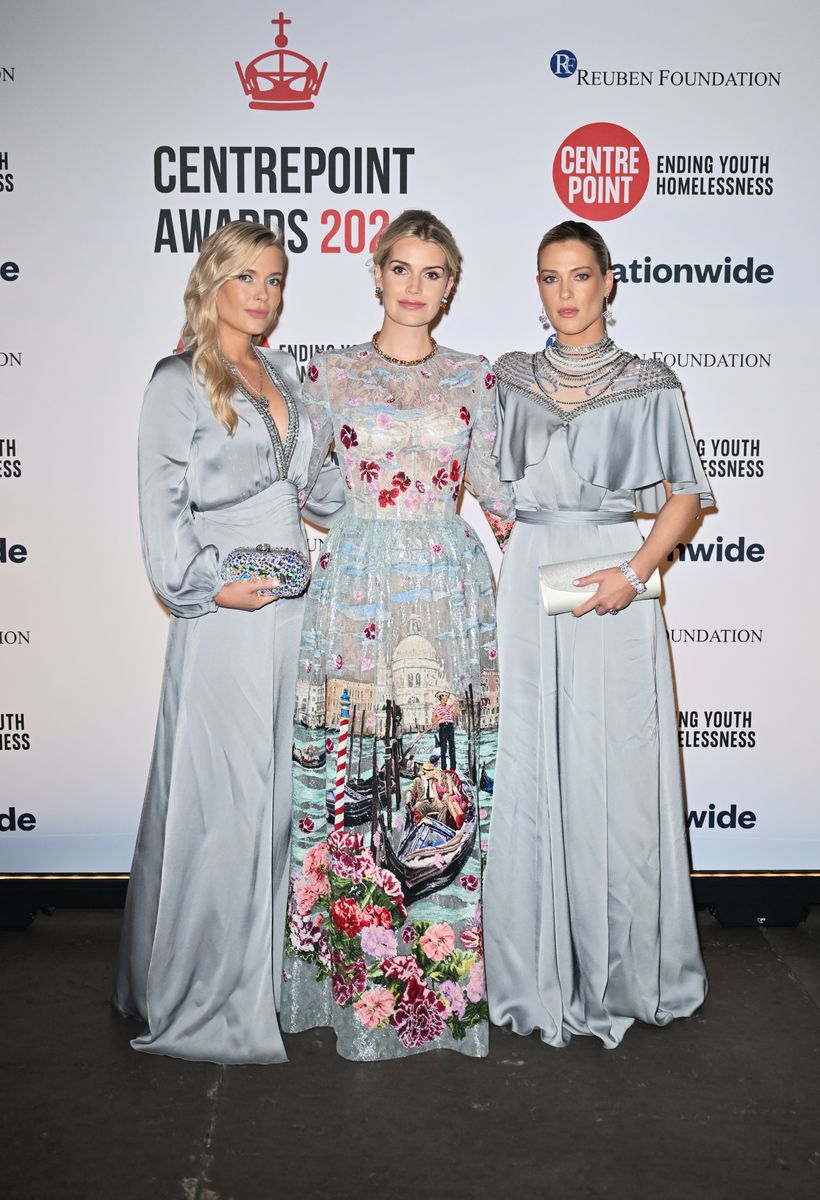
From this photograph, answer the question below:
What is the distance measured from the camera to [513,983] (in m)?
2.92

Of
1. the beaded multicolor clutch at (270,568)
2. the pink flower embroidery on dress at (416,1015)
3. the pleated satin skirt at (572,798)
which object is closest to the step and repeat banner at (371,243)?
the pleated satin skirt at (572,798)

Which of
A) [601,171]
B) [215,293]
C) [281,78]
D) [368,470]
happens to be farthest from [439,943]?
[281,78]

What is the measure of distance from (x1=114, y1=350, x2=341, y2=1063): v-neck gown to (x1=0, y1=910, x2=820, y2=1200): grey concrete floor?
0.49ft

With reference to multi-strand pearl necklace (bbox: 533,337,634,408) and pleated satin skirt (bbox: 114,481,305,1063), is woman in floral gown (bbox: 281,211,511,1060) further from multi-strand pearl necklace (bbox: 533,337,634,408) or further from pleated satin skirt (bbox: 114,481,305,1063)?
multi-strand pearl necklace (bbox: 533,337,634,408)

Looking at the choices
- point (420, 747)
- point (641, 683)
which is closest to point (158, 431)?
point (420, 747)

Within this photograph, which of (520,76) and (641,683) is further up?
(520,76)

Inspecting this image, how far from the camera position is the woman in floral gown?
2.70 meters

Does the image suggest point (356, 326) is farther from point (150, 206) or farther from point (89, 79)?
point (89, 79)

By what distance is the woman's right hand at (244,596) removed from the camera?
2625 mm

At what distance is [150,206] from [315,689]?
5.64ft

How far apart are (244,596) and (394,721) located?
0.47 m

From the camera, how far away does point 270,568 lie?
2.60 m

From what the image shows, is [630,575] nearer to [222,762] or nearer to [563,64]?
[222,762]

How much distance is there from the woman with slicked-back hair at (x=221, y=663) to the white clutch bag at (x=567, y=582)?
0.63 metres
